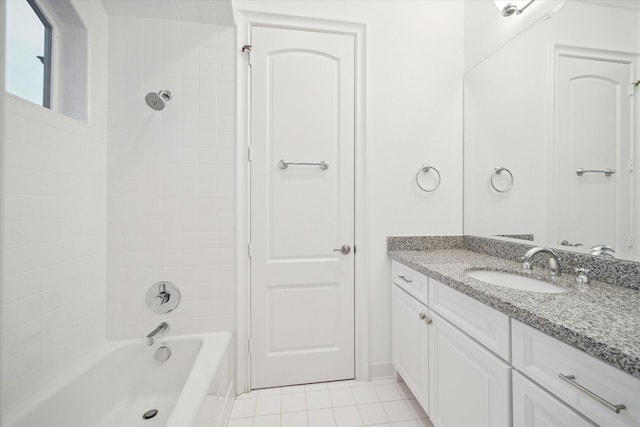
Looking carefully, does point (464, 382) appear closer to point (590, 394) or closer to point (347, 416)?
point (590, 394)

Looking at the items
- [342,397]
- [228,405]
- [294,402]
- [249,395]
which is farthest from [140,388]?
[342,397]

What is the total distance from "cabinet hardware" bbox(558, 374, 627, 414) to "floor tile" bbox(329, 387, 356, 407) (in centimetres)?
122

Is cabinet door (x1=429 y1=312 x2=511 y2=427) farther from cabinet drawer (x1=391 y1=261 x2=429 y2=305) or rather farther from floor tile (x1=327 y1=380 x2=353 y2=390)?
floor tile (x1=327 y1=380 x2=353 y2=390)

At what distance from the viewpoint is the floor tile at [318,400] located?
1.63 metres

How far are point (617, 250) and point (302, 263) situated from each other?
4.81 ft

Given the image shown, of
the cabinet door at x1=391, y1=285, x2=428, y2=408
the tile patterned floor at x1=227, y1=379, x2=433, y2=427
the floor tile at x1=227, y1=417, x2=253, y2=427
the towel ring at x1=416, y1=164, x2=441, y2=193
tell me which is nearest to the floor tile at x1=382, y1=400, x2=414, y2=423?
the tile patterned floor at x1=227, y1=379, x2=433, y2=427

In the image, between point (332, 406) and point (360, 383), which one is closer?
point (332, 406)

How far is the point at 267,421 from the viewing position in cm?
152

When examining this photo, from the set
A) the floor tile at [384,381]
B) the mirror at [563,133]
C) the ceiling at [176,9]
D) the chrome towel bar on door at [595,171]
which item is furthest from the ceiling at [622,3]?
the floor tile at [384,381]

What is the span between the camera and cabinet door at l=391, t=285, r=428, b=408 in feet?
4.76

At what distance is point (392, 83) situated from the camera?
1892mm

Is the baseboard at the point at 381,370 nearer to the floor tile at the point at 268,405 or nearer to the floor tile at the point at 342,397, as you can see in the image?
the floor tile at the point at 342,397

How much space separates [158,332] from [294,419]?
884mm

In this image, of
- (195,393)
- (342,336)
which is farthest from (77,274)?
(342,336)
